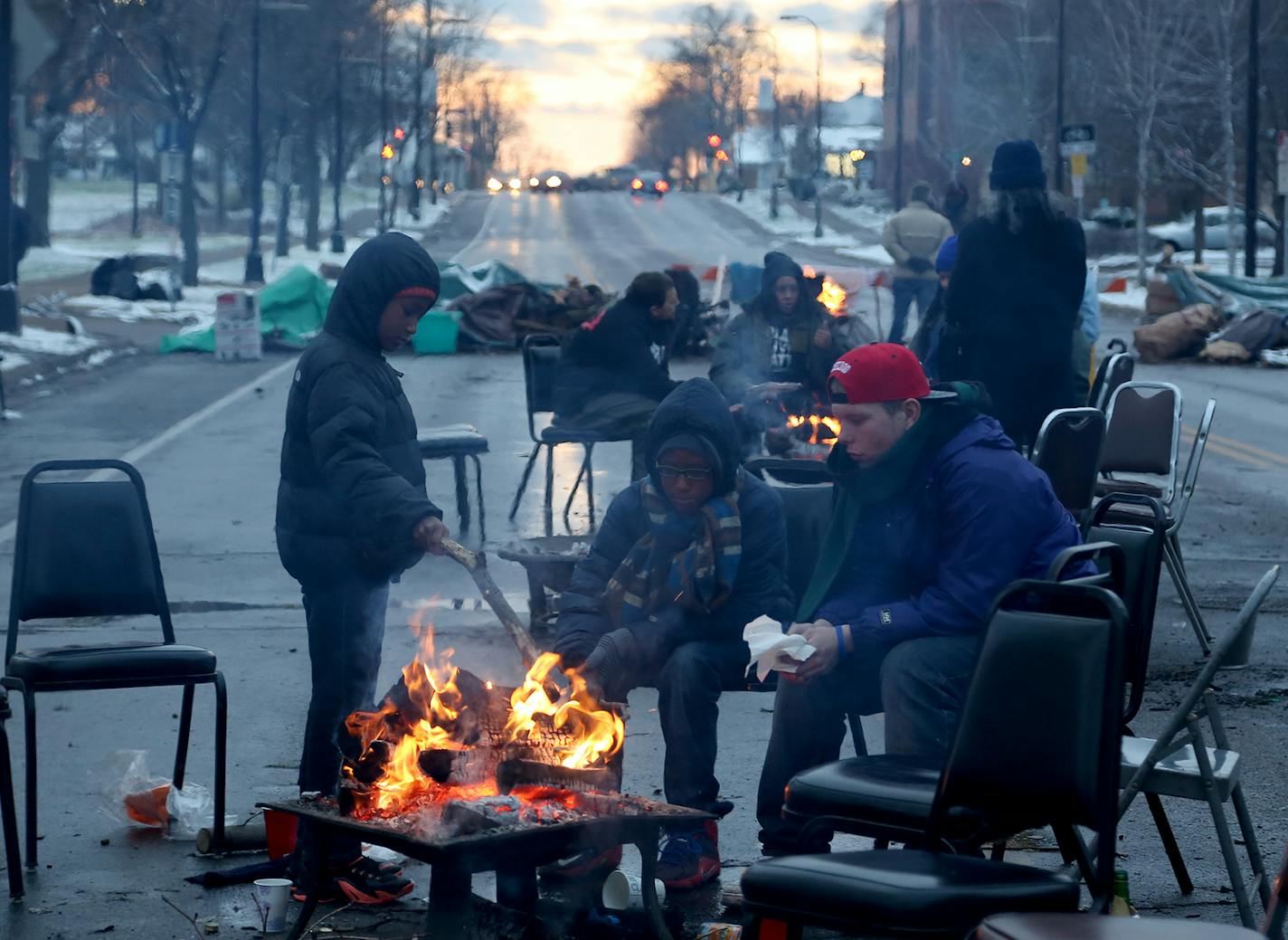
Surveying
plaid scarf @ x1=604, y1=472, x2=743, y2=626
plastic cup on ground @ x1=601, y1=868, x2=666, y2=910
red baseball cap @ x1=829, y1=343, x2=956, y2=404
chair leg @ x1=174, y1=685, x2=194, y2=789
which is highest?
red baseball cap @ x1=829, y1=343, x2=956, y2=404

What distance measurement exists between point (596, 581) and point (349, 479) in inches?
38.9

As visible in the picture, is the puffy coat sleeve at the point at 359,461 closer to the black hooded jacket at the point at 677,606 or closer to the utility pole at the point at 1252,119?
the black hooded jacket at the point at 677,606

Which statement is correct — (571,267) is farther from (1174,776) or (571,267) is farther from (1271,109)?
(1174,776)

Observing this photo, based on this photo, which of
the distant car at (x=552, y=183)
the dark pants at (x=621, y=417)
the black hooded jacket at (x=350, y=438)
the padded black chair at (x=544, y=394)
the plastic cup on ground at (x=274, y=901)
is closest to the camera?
the plastic cup on ground at (x=274, y=901)

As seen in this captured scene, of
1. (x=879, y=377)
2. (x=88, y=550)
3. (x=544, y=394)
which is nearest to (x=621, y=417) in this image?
(x=544, y=394)

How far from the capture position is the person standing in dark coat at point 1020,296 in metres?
9.15

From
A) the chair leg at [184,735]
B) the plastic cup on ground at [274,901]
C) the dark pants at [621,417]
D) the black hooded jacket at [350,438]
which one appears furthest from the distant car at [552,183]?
the plastic cup on ground at [274,901]

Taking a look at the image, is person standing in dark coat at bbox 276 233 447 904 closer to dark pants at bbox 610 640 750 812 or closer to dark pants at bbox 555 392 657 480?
dark pants at bbox 610 640 750 812

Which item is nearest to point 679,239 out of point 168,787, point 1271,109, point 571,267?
point 571,267

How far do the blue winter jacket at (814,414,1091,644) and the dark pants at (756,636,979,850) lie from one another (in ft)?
0.24

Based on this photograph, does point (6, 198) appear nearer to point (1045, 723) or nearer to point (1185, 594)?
point (1185, 594)

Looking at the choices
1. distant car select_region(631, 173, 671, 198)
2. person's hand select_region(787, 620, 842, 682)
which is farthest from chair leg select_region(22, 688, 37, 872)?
distant car select_region(631, 173, 671, 198)

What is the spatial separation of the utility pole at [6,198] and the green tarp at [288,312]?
206 centimetres

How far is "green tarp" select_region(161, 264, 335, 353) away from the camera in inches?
1016
